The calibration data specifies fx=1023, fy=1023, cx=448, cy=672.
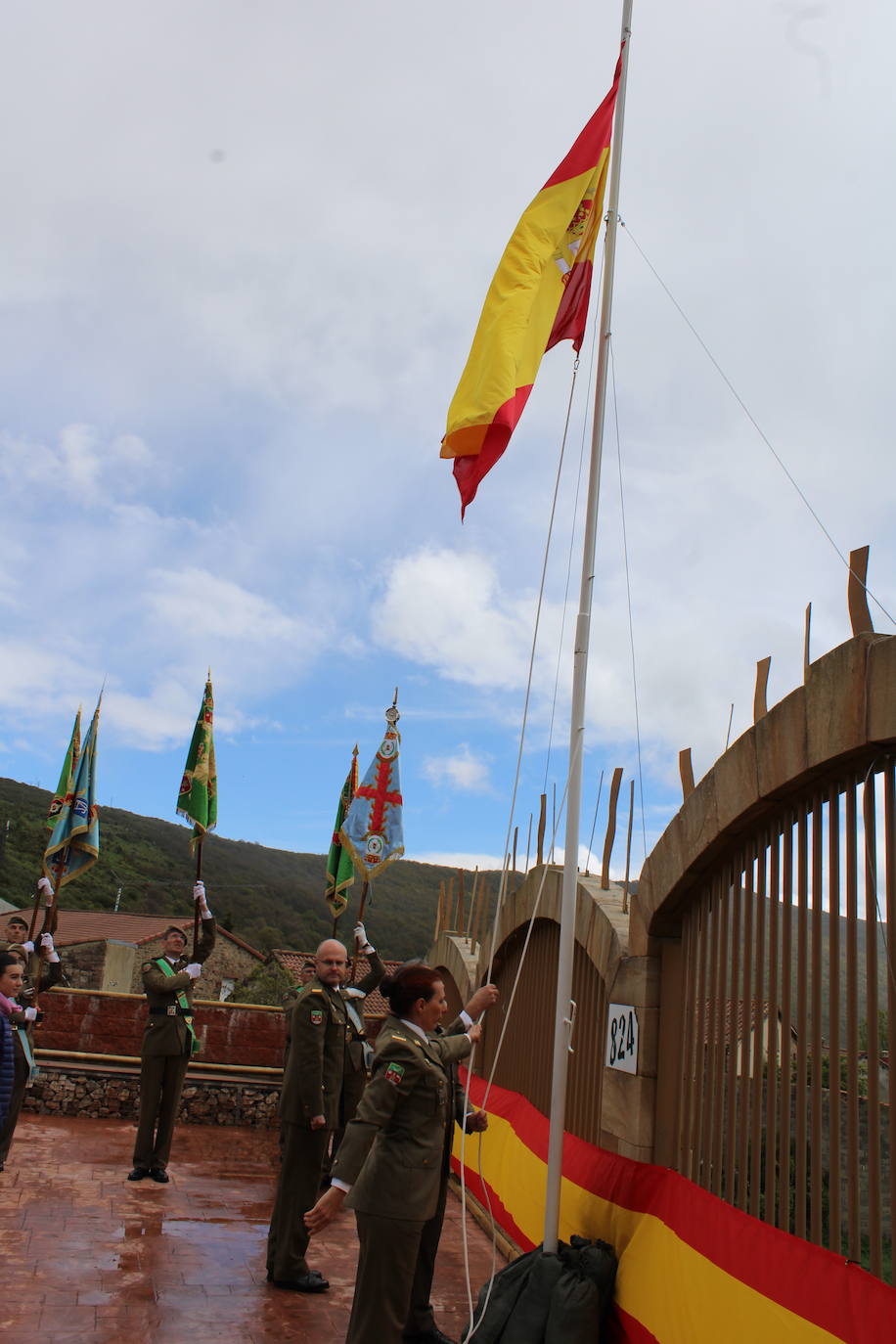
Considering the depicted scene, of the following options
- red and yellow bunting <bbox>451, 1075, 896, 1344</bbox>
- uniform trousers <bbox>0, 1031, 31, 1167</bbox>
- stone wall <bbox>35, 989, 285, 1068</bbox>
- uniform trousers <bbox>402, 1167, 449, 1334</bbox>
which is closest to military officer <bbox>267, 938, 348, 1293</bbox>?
uniform trousers <bbox>402, 1167, 449, 1334</bbox>

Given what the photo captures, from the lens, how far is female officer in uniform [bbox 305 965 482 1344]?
4.02 m

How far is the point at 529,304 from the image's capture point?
4934mm

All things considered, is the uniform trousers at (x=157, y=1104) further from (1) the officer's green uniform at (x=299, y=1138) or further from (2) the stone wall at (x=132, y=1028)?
(2) the stone wall at (x=132, y=1028)

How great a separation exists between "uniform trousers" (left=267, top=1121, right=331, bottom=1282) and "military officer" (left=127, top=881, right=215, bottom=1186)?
232 cm

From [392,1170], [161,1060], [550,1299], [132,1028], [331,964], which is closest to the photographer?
[392,1170]

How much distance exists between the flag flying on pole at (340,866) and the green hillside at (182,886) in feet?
115

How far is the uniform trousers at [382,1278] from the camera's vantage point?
398 centimetres

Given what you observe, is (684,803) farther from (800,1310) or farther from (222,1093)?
(222,1093)

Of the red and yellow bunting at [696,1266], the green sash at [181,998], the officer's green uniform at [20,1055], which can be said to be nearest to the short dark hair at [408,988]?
the red and yellow bunting at [696,1266]

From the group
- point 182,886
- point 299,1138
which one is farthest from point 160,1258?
point 182,886

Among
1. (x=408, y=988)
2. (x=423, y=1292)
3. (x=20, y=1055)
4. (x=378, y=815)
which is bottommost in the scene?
(x=423, y=1292)

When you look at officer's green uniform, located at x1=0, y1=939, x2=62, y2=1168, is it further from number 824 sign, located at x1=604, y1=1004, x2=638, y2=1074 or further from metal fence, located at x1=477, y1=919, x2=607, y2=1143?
number 824 sign, located at x1=604, y1=1004, x2=638, y2=1074

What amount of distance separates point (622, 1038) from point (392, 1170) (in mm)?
1993

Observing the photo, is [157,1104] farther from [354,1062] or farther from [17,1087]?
[354,1062]
